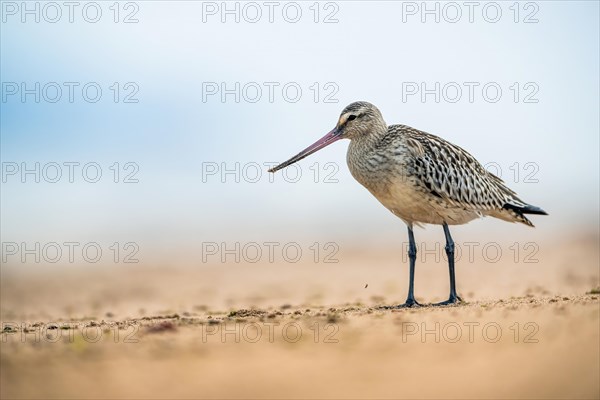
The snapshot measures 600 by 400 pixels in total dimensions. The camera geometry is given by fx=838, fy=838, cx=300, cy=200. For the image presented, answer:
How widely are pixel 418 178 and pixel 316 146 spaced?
2113 millimetres

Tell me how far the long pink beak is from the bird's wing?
111 centimetres

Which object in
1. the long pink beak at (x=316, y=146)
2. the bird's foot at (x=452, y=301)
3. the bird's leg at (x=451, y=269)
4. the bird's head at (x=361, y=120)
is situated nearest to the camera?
the bird's foot at (x=452, y=301)

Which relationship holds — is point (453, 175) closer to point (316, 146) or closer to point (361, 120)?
point (361, 120)

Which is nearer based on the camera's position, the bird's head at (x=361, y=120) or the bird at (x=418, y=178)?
the bird at (x=418, y=178)

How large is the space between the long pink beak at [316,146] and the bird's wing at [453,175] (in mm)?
1106

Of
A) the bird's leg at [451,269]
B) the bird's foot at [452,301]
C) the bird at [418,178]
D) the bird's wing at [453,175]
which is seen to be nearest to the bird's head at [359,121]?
the bird at [418,178]

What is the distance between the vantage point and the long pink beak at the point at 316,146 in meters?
13.3

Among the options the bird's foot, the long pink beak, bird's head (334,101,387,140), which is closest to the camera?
the bird's foot

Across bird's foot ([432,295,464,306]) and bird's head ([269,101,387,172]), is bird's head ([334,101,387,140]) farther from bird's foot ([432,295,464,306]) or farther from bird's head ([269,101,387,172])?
bird's foot ([432,295,464,306])

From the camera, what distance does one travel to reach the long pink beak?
43.6 feet

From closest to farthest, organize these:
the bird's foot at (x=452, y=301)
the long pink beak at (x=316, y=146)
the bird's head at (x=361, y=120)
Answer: the bird's foot at (x=452, y=301), the bird's head at (x=361, y=120), the long pink beak at (x=316, y=146)

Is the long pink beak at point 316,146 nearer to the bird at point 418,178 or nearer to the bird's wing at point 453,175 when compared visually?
the bird at point 418,178

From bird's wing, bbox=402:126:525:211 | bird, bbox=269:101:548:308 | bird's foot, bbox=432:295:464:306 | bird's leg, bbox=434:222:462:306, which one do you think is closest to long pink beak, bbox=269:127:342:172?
bird, bbox=269:101:548:308

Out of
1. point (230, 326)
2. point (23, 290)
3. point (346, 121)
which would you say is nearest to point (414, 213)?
point (346, 121)
